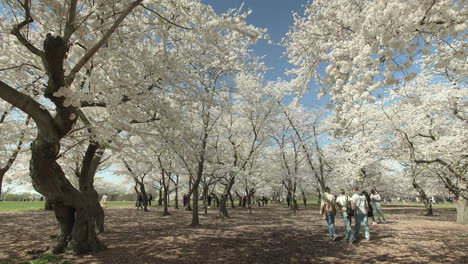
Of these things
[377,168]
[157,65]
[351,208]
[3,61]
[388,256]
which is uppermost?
[3,61]

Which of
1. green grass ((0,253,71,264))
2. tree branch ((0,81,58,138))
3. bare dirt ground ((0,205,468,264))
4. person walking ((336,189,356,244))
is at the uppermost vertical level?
tree branch ((0,81,58,138))

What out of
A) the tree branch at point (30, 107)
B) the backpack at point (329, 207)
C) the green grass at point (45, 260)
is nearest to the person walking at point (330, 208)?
the backpack at point (329, 207)

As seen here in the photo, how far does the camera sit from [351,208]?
358 inches

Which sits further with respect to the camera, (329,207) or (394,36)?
(329,207)

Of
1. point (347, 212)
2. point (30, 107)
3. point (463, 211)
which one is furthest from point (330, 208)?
point (463, 211)

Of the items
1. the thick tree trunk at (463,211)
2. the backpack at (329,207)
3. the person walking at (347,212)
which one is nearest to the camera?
the person walking at (347,212)

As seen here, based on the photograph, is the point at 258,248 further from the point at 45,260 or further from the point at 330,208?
the point at 45,260

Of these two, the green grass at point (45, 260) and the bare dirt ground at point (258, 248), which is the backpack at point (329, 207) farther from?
the green grass at point (45, 260)

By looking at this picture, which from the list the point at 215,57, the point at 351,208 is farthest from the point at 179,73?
the point at 351,208

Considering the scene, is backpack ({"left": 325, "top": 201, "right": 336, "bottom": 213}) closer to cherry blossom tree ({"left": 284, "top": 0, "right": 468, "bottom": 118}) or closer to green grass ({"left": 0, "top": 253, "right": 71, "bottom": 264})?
cherry blossom tree ({"left": 284, "top": 0, "right": 468, "bottom": 118})

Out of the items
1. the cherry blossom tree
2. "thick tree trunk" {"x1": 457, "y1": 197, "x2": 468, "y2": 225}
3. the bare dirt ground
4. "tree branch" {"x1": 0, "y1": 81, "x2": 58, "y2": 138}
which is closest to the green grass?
the bare dirt ground

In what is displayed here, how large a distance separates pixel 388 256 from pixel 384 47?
596 centimetres

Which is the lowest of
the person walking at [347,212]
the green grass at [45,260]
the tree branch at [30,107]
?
the green grass at [45,260]

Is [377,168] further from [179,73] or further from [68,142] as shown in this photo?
[68,142]
